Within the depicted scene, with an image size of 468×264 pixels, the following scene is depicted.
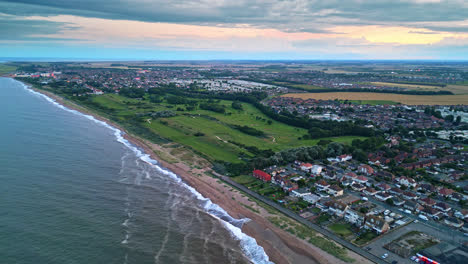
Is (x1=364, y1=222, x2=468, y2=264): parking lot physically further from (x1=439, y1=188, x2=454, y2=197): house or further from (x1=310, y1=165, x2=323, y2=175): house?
(x1=310, y1=165, x2=323, y2=175): house

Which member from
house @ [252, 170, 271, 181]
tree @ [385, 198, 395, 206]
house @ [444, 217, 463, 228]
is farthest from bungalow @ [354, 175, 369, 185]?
house @ [252, 170, 271, 181]

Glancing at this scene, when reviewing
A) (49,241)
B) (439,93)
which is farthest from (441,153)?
(439,93)

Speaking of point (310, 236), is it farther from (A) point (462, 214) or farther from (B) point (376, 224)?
(A) point (462, 214)

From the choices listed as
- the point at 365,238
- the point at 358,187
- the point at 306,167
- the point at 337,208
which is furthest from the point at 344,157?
the point at 365,238

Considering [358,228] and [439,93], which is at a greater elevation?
[439,93]

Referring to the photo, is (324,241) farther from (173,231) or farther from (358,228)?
(173,231)

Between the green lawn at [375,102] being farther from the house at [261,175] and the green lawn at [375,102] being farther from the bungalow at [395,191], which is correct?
the house at [261,175]
